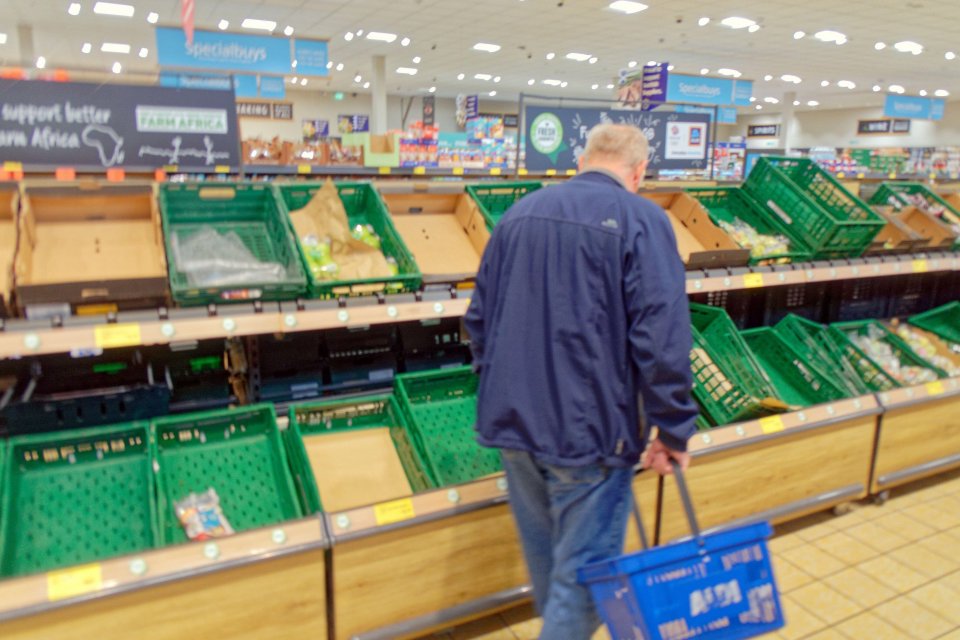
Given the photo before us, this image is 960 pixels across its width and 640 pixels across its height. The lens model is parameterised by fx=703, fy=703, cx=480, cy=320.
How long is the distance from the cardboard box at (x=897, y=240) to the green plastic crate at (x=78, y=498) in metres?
3.57

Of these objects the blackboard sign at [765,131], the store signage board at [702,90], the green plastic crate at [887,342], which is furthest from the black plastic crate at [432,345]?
the blackboard sign at [765,131]

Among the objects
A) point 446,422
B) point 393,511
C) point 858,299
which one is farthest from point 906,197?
point 393,511

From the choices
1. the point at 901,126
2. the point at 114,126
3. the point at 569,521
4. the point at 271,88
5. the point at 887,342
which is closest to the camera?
the point at 569,521

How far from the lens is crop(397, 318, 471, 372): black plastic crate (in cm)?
296

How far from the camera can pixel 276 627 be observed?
6.81ft

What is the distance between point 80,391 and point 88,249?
1.58ft

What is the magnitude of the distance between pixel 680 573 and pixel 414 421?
1.10 m

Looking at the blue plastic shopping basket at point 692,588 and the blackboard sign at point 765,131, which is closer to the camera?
the blue plastic shopping basket at point 692,588

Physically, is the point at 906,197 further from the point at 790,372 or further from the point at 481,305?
the point at 481,305

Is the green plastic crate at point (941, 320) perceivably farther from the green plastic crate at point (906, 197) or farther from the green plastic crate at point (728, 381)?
the green plastic crate at point (728, 381)

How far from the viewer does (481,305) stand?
6.66 ft

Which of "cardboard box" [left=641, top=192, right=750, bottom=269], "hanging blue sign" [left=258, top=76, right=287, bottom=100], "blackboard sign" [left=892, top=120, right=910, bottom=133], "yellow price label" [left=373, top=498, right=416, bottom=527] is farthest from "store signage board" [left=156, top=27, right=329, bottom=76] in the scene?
"blackboard sign" [left=892, top=120, right=910, bottom=133]

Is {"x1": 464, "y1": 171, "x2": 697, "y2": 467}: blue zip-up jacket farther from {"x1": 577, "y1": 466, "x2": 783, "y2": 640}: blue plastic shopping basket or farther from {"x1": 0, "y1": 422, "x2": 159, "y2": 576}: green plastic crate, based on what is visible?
{"x1": 0, "y1": 422, "x2": 159, "y2": 576}: green plastic crate

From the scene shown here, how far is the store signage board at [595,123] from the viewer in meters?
4.00
